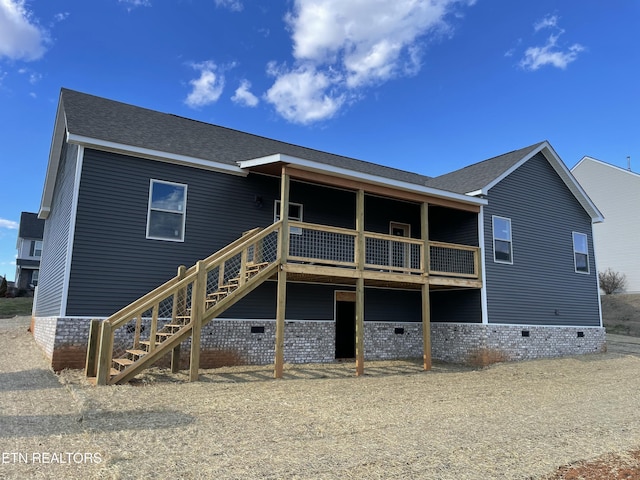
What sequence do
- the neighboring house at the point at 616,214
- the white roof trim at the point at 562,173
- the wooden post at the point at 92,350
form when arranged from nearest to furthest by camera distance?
the wooden post at the point at 92,350 → the white roof trim at the point at 562,173 → the neighboring house at the point at 616,214

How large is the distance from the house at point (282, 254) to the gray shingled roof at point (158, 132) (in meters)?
0.08

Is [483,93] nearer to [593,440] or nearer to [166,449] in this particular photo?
[593,440]

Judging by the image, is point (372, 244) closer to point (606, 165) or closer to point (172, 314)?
point (172, 314)

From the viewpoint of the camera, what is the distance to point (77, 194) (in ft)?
32.7

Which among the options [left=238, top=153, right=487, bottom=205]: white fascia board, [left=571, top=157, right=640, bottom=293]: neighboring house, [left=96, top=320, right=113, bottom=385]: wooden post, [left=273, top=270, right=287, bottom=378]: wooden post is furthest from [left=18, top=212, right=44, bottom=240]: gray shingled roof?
[left=571, top=157, right=640, bottom=293]: neighboring house

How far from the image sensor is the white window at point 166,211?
1082 cm

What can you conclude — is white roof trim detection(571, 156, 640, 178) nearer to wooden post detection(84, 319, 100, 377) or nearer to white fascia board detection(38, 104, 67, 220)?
white fascia board detection(38, 104, 67, 220)

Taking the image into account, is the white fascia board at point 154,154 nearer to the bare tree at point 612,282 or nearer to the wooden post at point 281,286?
the wooden post at point 281,286

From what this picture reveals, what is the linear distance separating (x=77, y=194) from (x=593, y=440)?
1036 cm

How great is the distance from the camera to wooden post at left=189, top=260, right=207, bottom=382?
893cm

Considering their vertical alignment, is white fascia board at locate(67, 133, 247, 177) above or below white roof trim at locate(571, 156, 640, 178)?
below

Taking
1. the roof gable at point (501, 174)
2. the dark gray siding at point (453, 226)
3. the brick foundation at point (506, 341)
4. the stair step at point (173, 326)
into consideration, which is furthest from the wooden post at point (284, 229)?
A: the brick foundation at point (506, 341)

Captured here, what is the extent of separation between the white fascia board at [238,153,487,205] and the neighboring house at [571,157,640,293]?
18.9 meters

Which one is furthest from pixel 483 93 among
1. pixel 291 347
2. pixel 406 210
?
pixel 291 347
